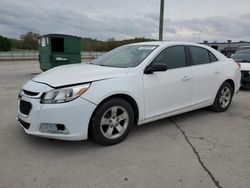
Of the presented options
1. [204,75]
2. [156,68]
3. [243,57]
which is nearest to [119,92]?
[156,68]

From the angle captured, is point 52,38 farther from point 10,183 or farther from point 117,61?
point 10,183

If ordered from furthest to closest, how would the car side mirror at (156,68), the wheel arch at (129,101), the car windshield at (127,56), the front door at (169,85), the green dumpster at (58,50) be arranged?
the green dumpster at (58,50) < the car windshield at (127,56) < the front door at (169,85) < the car side mirror at (156,68) < the wheel arch at (129,101)

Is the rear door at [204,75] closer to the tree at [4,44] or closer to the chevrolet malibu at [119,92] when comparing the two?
the chevrolet malibu at [119,92]

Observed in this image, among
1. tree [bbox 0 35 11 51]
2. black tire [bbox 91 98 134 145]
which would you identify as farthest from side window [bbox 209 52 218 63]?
tree [bbox 0 35 11 51]

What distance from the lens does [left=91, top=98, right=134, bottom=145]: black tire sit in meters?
3.46

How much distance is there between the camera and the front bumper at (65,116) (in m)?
3.23

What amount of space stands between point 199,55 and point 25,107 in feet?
11.0

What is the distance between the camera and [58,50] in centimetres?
1255

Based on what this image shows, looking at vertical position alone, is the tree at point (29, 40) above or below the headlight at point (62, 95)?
above

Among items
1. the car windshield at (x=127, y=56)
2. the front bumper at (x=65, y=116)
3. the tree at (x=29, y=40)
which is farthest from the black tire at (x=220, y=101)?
the tree at (x=29, y=40)

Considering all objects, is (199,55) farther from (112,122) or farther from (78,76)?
(78,76)

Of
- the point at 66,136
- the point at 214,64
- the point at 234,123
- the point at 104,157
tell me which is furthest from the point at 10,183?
the point at 214,64

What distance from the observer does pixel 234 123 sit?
189 inches

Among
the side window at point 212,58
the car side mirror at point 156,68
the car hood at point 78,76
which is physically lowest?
the car hood at point 78,76
